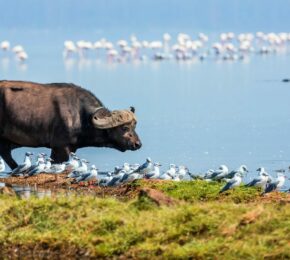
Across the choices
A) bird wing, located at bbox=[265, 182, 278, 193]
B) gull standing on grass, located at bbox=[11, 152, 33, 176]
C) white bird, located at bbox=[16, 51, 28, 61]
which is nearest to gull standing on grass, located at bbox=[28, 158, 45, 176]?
gull standing on grass, located at bbox=[11, 152, 33, 176]

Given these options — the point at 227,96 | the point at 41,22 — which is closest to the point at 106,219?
the point at 227,96

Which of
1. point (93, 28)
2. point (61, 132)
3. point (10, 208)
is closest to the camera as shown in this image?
point (10, 208)

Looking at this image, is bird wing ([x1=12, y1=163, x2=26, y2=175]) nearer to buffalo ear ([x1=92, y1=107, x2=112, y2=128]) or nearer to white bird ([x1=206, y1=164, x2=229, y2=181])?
buffalo ear ([x1=92, y1=107, x2=112, y2=128])

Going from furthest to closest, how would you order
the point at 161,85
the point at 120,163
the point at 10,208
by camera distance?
the point at 161,85, the point at 120,163, the point at 10,208

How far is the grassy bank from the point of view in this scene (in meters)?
11.5

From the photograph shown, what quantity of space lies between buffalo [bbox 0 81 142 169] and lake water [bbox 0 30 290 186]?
2064 mm

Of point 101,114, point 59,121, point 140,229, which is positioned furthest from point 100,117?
point 140,229

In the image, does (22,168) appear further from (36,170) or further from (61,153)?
(61,153)

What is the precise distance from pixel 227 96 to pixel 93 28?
86.3 meters

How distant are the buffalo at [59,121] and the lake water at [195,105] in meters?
2.06

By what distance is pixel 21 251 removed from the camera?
12375 millimetres

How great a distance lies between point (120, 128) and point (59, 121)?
3.26 feet

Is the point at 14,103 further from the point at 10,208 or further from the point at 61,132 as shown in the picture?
the point at 10,208

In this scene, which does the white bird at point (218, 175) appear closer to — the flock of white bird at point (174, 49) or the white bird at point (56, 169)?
the white bird at point (56, 169)
